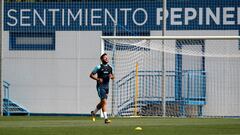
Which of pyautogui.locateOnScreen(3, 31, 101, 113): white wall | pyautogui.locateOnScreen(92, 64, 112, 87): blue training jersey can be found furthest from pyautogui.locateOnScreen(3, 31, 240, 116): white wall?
pyautogui.locateOnScreen(92, 64, 112, 87): blue training jersey

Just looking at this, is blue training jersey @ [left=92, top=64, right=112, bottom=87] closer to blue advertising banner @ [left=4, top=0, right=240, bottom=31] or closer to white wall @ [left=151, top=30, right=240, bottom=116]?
white wall @ [left=151, top=30, right=240, bottom=116]

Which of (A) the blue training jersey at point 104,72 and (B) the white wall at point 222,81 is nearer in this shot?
(A) the blue training jersey at point 104,72

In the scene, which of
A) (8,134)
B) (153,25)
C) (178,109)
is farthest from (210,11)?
(8,134)

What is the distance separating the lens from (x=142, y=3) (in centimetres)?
3180

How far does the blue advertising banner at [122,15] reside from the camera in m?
30.8

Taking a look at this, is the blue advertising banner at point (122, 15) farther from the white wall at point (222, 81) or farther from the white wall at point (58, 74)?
the white wall at point (222, 81)

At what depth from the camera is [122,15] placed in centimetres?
3198

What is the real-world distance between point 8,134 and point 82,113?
16.1 m

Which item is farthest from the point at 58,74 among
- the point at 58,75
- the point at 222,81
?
the point at 222,81

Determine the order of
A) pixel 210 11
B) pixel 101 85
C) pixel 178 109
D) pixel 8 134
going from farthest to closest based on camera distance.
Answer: pixel 210 11 → pixel 178 109 → pixel 101 85 → pixel 8 134

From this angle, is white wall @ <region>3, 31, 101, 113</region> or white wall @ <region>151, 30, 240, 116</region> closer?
white wall @ <region>151, 30, 240, 116</region>

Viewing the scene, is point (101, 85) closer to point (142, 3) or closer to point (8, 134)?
point (8, 134)

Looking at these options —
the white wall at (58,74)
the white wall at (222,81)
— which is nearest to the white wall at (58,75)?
the white wall at (58,74)

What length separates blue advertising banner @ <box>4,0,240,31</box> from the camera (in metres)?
30.8
